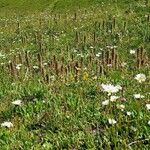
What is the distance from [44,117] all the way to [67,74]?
300 centimetres

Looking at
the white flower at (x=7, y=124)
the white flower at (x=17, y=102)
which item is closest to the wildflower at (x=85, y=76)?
the white flower at (x=17, y=102)

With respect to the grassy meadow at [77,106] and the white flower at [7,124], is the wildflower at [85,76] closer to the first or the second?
the grassy meadow at [77,106]

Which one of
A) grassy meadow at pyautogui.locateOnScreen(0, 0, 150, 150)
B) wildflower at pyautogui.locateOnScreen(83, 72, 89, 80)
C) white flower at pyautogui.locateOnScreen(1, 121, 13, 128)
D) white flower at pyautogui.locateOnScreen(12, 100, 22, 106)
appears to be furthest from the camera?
wildflower at pyautogui.locateOnScreen(83, 72, 89, 80)

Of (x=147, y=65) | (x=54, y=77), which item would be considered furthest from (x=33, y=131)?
(x=147, y=65)

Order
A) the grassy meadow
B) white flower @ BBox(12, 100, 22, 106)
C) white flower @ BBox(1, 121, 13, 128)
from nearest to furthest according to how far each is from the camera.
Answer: the grassy meadow, white flower @ BBox(1, 121, 13, 128), white flower @ BBox(12, 100, 22, 106)

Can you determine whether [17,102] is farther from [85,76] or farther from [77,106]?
[85,76]

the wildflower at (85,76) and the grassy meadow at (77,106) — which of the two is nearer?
the grassy meadow at (77,106)

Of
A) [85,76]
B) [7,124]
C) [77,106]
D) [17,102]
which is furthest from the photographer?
[85,76]

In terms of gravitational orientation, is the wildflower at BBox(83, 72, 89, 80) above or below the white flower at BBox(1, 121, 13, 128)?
below

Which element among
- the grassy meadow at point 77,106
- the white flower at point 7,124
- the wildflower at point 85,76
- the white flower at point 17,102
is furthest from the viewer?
the wildflower at point 85,76

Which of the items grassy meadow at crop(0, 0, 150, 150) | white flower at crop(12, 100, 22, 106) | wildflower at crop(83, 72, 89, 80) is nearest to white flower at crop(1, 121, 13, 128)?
grassy meadow at crop(0, 0, 150, 150)

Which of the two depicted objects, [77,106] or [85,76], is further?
[85,76]

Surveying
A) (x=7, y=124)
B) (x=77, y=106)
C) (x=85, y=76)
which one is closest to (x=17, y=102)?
(x=7, y=124)

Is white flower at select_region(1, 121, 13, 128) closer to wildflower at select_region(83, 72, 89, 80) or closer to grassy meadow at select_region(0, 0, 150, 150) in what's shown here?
grassy meadow at select_region(0, 0, 150, 150)
